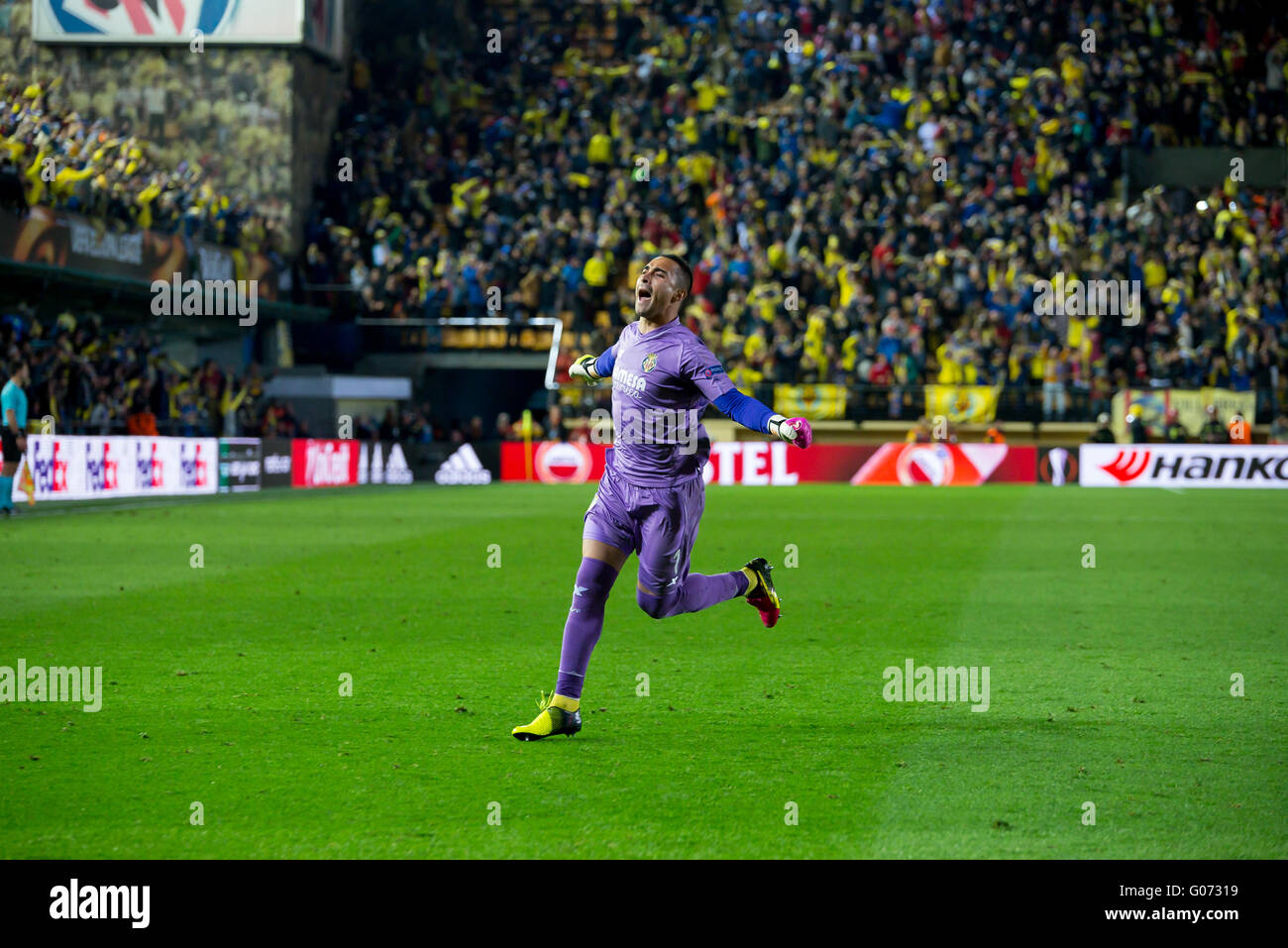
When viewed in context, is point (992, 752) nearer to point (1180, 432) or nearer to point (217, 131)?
point (1180, 432)

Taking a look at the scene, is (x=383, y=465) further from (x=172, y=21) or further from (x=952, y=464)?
(x=172, y=21)

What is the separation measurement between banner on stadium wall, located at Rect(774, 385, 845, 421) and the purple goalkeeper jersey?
96.4ft

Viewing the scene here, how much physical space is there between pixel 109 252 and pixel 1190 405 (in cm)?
2434

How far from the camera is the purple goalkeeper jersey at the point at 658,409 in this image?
7281 millimetres

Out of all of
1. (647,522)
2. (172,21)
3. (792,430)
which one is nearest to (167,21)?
(172,21)

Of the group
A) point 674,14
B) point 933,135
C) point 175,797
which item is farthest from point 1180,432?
point 175,797

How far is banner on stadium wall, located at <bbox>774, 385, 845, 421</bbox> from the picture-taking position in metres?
36.7

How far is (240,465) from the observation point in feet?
103

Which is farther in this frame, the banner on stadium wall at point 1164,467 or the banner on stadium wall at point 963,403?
the banner on stadium wall at point 963,403

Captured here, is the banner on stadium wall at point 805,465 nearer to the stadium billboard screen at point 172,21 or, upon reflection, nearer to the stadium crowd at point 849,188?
the stadium crowd at point 849,188

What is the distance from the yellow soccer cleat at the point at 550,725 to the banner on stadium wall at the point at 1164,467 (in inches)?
1199

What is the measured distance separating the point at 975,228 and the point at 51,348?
22570 millimetres

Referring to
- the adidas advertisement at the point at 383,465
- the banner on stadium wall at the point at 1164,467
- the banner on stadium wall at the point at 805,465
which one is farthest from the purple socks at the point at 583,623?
the adidas advertisement at the point at 383,465

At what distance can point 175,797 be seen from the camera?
5.90 metres
